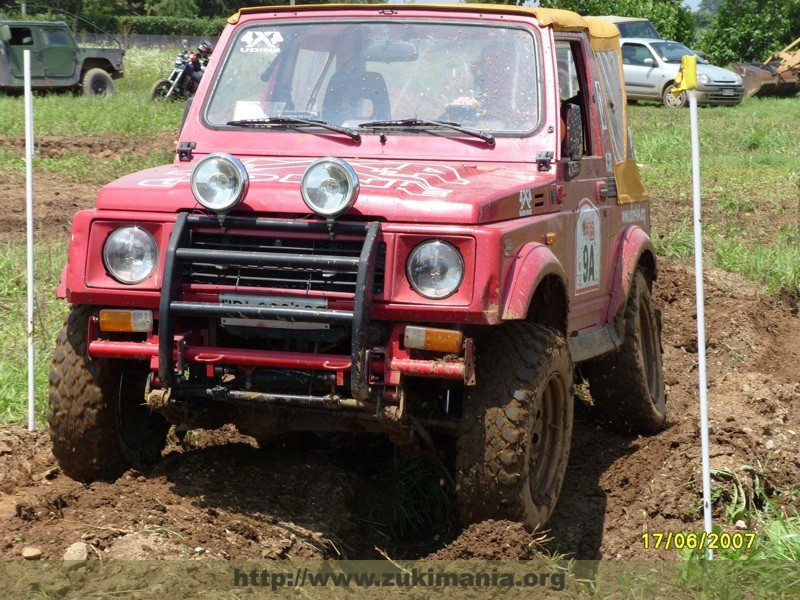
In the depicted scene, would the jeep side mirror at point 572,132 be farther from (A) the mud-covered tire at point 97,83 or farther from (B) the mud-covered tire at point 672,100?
(B) the mud-covered tire at point 672,100

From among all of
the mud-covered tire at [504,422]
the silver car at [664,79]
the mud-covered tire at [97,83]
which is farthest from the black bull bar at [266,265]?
the silver car at [664,79]

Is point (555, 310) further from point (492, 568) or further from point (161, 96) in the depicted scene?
point (161, 96)

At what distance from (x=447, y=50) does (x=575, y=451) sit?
213 centimetres

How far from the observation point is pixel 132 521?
14.3 ft

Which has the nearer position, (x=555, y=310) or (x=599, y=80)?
(x=555, y=310)

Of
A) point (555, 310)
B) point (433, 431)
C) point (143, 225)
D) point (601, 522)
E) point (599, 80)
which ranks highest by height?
point (599, 80)

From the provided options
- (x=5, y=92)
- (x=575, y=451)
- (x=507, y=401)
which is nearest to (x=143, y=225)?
(x=507, y=401)

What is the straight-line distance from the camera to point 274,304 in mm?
4309

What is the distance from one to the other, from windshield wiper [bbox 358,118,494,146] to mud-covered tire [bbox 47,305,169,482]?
1442mm

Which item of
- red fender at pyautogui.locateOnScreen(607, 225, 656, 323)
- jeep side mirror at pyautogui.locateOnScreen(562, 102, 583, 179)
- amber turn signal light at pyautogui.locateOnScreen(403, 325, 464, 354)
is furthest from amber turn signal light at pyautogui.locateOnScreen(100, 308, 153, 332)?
red fender at pyautogui.locateOnScreen(607, 225, 656, 323)

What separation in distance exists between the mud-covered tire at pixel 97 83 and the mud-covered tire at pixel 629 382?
19.1 metres

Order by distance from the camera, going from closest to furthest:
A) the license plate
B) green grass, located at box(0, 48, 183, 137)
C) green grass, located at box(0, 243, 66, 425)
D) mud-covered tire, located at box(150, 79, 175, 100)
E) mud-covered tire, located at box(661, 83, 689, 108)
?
1. the license plate
2. green grass, located at box(0, 243, 66, 425)
3. green grass, located at box(0, 48, 183, 137)
4. mud-covered tire, located at box(150, 79, 175, 100)
5. mud-covered tire, located at box(661, 83, 689, 108)

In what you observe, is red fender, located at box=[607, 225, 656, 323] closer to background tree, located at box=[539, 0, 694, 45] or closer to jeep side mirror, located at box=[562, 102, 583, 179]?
jeep side mirror, located at box=[562, 102, 583, 179]
